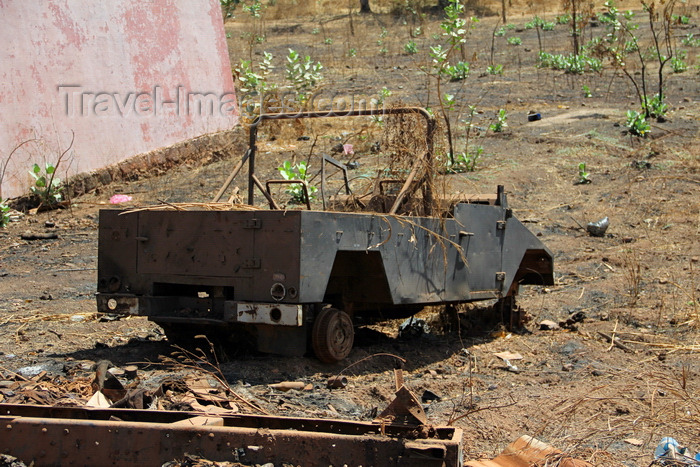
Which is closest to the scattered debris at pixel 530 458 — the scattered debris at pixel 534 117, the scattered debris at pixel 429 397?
the scattered debris at pixel 429 397

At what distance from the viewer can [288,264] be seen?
5129mm

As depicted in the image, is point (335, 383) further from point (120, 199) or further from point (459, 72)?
point (459, 72)

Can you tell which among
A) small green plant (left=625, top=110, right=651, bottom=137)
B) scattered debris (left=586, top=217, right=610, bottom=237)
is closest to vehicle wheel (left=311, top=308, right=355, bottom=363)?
scattered debris (left=586, top=217, right=610, bottom=237)

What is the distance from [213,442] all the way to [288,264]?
197cm

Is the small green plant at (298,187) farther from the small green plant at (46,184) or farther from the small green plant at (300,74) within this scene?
the small green plant at (300,74)

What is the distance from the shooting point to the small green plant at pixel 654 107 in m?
14.8

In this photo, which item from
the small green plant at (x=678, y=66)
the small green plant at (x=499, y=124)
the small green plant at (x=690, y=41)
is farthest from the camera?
the small green plant at (x=690, y=41)

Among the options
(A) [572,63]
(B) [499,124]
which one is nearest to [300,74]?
(B) [499,124]

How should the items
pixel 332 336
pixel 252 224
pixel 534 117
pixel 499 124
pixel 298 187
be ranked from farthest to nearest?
pixel 534 117 < pixel 499 124 < pixel 298 187 < pixel 332 336 < pixel 252 224

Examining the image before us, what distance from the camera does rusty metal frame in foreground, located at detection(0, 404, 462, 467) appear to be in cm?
320

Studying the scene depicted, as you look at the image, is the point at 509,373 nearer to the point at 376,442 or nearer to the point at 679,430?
the point at 679,430

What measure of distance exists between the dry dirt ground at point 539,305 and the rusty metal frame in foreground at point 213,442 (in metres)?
0.98

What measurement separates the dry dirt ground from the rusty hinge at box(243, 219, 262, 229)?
89 centimetres

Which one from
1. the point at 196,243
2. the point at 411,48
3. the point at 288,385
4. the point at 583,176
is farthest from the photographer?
the point at 411,48
